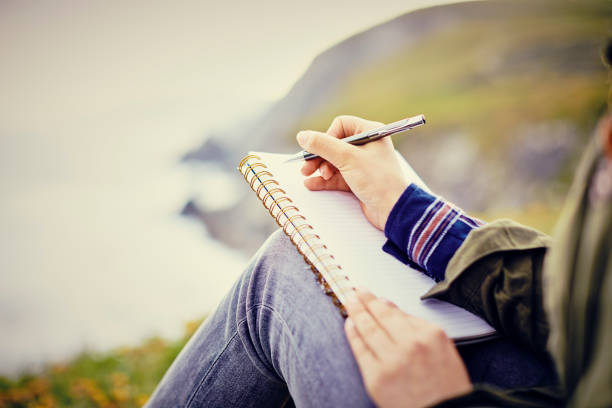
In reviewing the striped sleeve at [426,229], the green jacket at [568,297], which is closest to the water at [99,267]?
the striped sleeve at [426,229]

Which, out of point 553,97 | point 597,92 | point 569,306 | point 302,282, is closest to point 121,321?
point 302,282

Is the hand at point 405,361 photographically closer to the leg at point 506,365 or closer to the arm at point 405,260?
the arm at point 405,260

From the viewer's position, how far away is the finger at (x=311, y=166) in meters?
0.71

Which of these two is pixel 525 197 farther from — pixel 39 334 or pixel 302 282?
pixel 39 334

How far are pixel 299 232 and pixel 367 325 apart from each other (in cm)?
16

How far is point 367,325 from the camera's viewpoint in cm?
48

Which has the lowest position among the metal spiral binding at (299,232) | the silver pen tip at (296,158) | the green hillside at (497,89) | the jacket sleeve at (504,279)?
the green hillside at (497,89)

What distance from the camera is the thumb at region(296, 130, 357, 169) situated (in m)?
0.67

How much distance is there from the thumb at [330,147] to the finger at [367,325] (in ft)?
0.76

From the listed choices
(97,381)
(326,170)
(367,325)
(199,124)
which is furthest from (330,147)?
(199,124)

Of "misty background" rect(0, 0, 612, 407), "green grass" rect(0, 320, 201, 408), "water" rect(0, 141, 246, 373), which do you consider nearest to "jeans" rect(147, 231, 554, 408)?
"green grass" rect(0, 320, 201, 408)

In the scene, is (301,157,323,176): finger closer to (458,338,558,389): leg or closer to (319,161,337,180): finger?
(319,161,337,180): finger

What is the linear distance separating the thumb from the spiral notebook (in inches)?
2.3

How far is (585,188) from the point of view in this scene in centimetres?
38
